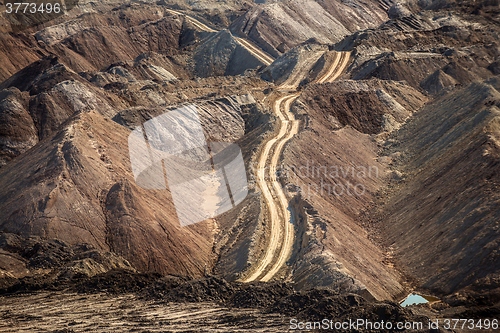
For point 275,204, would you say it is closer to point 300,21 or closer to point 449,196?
point 449,196

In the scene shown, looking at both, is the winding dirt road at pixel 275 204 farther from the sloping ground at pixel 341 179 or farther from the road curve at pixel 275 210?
the sloping ground at pixel 341 179

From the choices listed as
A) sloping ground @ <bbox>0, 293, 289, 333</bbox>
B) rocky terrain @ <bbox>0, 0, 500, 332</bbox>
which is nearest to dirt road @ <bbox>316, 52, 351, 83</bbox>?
rocky terrain @ <bbox>0, 0, 500, 332</bbox>

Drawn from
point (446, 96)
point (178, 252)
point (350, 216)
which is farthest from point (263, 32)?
point (178, 252)

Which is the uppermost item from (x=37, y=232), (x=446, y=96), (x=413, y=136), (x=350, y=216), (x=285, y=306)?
(x=446, y=96)

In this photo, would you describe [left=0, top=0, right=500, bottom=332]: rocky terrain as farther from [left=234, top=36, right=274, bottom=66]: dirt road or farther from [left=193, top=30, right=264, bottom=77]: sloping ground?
[left=193, top=30, right=264, bottom=77]: sloping ground

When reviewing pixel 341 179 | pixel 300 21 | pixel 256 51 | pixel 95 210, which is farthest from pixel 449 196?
pixel 300 21

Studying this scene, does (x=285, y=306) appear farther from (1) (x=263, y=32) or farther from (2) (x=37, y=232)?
(1) (x=263, y=32)
